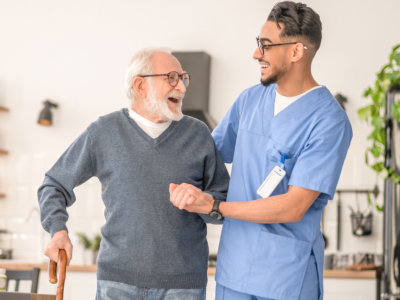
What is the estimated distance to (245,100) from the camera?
2227mm

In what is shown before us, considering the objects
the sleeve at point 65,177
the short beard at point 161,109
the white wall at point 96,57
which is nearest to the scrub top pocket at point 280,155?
the short beard at point 161,109

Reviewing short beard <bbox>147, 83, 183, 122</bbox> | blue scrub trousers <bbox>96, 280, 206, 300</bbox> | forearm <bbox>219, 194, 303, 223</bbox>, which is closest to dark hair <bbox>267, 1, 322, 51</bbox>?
short beard <bbox>147, 83, 183, 122</bbox>

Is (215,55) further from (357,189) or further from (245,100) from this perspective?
(245,100)

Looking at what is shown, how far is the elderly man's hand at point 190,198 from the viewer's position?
183cm

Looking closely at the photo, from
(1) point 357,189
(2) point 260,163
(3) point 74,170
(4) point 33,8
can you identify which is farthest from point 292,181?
(4) point 33,8

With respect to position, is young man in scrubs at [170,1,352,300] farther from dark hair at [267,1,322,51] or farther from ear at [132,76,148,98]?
ear at [132,76,148,98]

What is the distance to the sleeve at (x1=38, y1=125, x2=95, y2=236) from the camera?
2.04 meters

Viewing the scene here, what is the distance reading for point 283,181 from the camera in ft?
6.61

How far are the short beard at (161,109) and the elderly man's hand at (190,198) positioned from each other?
32cm

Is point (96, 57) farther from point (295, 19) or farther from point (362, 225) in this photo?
point (295, 19)

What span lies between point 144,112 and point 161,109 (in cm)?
7

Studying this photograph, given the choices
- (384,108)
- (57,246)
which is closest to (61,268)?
(57,246)

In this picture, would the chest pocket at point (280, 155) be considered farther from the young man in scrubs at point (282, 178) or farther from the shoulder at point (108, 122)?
the shoulder at point (108, 122)

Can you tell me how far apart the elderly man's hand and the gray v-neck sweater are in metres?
0.12
